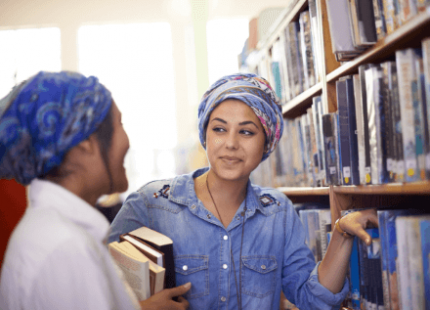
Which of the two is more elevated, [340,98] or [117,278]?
[340,98]

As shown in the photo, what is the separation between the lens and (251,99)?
1250 mm

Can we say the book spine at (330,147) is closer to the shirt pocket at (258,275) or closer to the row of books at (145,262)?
the shirt pocket at (258,275)

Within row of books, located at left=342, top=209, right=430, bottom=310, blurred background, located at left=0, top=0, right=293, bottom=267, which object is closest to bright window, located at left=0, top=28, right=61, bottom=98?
blurred background, located at left=0, top=0, right=293, bottom=267

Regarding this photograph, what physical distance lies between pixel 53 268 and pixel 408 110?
84 centimetres

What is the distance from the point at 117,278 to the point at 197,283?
0.55 metres

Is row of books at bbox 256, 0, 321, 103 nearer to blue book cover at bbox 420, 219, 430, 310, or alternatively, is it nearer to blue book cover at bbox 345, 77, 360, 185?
blue book cover at bbox 345, 77, 360, 185

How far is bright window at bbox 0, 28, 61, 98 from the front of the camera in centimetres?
392

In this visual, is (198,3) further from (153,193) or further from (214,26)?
(153,193)

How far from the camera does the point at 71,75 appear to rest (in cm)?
69

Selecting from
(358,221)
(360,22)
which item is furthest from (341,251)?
(360,22)

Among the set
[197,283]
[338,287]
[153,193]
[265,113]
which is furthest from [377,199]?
[153,193]

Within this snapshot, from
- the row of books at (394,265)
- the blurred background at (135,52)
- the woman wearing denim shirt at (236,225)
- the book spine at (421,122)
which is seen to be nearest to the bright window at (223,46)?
the blurred background at (135,52)

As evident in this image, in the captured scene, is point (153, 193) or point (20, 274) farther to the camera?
point (153, 193)

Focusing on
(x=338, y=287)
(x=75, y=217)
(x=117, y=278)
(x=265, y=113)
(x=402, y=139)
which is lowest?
(x=338, y=287)
